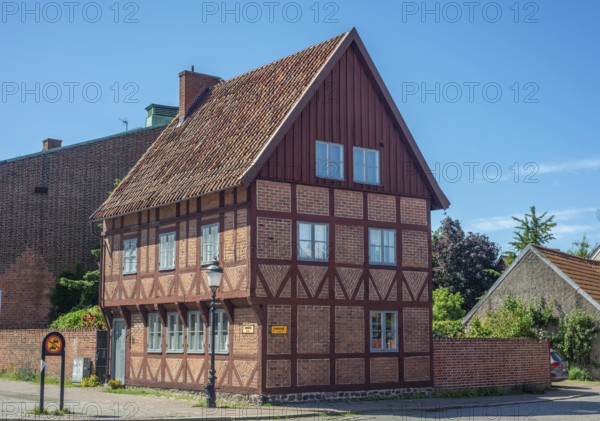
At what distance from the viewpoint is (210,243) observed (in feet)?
84.1

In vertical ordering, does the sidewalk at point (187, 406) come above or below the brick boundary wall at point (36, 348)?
below

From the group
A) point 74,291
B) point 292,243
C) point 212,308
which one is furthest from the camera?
point 74,291

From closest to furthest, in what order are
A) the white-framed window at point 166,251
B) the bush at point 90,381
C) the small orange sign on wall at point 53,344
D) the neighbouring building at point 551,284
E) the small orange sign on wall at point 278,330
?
the small orange sign on wall at point 53,344 → the small orange sign on wall at point 278,330 → the white-framed window at point 166,251 → the bush at point 90,381 → the neighbouring building at point 551,284

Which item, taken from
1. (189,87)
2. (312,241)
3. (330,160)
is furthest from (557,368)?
(189,87)

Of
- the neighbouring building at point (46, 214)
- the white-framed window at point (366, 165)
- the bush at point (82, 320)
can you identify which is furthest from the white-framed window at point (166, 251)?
the neighbouring building at point (46, 214)

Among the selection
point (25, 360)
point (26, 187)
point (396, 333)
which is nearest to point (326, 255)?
point (396, 333)

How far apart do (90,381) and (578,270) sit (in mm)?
21634

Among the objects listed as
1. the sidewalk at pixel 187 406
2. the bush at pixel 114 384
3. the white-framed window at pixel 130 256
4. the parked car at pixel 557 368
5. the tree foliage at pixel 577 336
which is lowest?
the sidewalk at pixel 187 406

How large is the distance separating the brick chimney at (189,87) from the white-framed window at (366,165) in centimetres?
907

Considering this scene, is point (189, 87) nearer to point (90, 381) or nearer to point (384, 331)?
point (90, 381)

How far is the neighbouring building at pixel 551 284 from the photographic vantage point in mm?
36062

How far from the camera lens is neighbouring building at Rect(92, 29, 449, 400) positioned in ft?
79.3

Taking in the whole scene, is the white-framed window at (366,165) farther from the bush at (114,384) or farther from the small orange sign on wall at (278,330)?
the bush at (114,384)

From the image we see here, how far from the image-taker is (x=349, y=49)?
27000 mm
